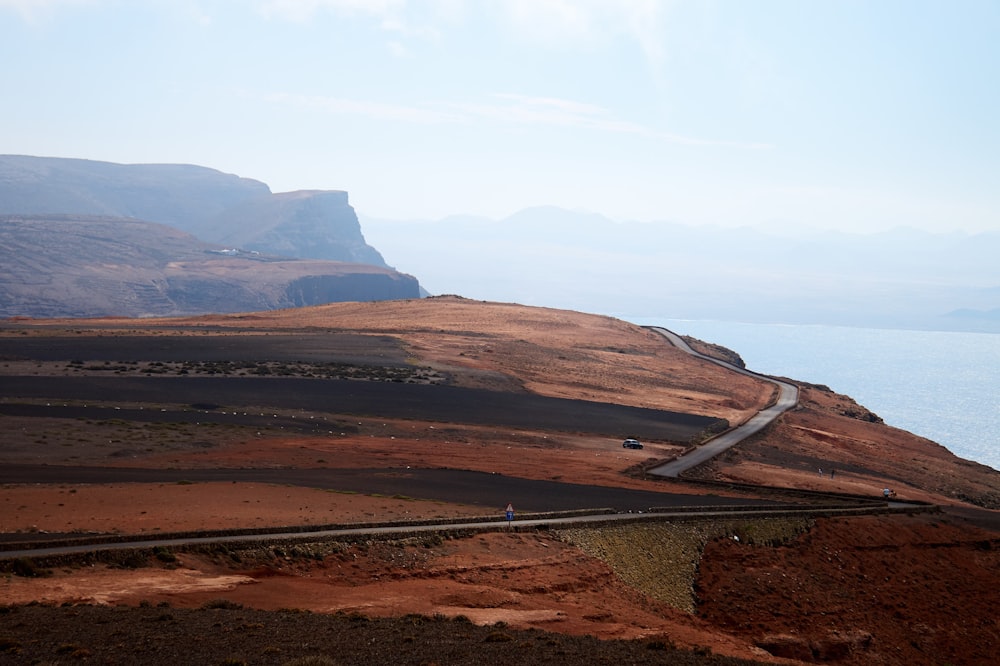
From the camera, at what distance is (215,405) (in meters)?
66.0

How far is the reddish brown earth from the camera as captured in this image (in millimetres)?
27906

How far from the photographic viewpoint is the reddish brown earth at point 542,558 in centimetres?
2791

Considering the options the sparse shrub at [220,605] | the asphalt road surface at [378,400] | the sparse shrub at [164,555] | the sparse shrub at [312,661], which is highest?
the asphalt road surface at [378,400]

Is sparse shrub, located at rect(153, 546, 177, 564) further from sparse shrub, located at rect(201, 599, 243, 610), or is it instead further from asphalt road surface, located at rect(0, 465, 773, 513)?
asphalt road surface, located at rect(0, 465, 773, 513)

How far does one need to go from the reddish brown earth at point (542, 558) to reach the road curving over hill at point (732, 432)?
70.4 inches

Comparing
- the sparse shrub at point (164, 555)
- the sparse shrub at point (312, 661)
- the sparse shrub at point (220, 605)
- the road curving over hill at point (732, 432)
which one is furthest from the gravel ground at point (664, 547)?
the sparse shrub at point (312, 661)

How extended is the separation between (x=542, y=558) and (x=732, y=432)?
43837 millimetres

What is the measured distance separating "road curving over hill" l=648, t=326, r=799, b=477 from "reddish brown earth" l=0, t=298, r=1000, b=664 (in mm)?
1789

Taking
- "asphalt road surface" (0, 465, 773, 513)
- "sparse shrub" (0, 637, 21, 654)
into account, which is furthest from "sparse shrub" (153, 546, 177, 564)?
"asphalt road surface" (0, 465, 773, 513)

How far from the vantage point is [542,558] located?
34375 mm

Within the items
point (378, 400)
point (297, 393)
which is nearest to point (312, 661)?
point (378, 400)

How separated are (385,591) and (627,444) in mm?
38154

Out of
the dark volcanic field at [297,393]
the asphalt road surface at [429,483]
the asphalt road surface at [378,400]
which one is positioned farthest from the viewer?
the dark volcanic field at [297,393]

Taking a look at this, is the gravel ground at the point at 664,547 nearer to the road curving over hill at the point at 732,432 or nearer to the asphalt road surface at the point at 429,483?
the asphalt road surface at the point at 429,483
